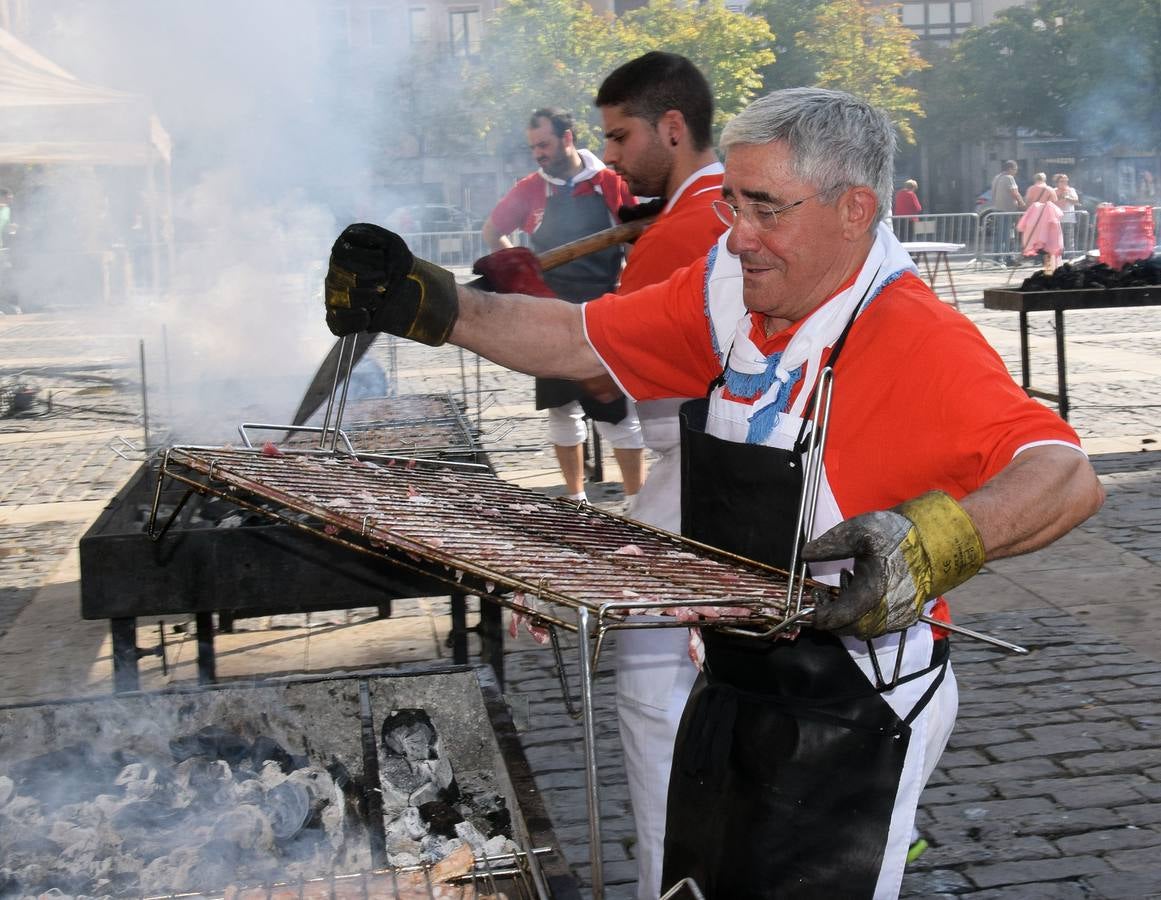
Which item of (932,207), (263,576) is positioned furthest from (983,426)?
(932,207)

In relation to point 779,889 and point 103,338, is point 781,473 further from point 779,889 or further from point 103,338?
→ point 103,338

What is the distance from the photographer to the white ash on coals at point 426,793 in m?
2.80

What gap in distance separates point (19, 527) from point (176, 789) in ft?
17.3

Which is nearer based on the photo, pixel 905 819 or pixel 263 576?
pixel 905 819

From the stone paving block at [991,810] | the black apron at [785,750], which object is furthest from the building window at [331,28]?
the black apron at [785,750]

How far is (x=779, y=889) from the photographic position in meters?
2.19

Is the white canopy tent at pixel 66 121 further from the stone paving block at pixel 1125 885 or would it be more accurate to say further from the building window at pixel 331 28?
the stone paving block at pixel 1125 885

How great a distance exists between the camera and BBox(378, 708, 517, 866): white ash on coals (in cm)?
280

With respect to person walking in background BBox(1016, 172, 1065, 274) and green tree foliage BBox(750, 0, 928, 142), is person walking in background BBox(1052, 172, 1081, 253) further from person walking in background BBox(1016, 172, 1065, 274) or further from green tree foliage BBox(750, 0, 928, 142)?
green tree foliage BBox(750, 0, 928, 142)

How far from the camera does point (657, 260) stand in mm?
3533

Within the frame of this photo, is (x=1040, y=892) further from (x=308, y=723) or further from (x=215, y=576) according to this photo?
(x=215, y=576)

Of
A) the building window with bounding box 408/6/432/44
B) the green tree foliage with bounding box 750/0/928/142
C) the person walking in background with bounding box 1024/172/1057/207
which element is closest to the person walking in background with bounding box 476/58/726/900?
the person walking in background with bounding box 1024/172/1057/207

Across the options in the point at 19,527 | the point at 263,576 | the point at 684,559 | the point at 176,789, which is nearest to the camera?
the point at 684,559

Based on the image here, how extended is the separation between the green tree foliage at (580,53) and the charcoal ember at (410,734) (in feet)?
106
